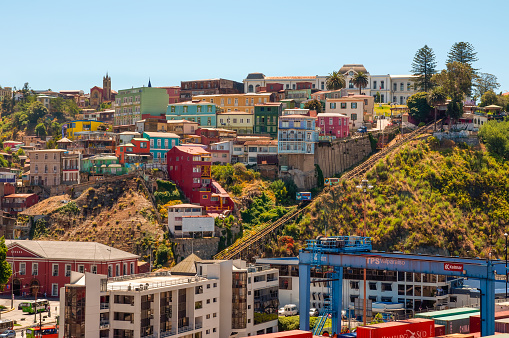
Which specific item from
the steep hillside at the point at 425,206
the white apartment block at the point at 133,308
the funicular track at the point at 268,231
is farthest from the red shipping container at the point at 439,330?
the steep hillside at the point at 425,206

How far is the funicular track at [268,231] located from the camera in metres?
94.6

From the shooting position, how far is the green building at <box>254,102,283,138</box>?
124 meters

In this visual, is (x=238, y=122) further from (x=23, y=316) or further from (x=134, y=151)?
(x=23, y=316)

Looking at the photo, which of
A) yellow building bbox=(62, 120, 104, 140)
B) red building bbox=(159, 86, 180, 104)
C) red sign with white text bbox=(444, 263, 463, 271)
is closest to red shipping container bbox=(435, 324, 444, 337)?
red sign with white text bbox=(444, 263, 463, 271)

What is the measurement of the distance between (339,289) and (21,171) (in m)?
67.1

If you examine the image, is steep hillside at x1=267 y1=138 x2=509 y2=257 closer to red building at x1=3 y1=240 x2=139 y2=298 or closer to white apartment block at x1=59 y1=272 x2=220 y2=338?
red building at x1=3 y1=240 x2=139 y2=298

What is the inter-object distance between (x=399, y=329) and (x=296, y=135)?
59917mm

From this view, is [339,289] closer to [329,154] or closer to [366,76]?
[329,154]

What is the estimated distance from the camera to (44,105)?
158875 mm

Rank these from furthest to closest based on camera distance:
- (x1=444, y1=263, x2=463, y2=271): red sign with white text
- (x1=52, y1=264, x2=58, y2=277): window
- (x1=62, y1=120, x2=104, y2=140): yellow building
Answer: (x1=62, y1=120, x2=104, y2=140): yellow building, (x1=52, y1=264, x2=58, y2=277): window, (x1=444, y1=263, x2=463, y2=271): red sign with white text

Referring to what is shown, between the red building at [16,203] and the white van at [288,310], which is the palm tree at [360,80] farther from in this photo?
the white van at [288,310]

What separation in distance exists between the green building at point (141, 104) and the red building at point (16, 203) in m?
27.9

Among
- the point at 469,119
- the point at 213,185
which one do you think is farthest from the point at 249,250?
the point at 469,119

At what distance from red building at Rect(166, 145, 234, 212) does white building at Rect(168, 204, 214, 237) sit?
220 inches
